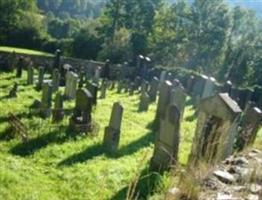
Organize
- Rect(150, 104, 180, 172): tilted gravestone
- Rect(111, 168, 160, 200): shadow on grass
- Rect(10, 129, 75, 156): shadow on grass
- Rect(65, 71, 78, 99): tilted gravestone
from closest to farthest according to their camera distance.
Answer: Rect(111, 168, 160, 200): shadow on grass
Rect(150, 104, 180, 172): tilted gravestone
Rect(10, 129, 75, 156): shadow on grass
Rect(65, 71, 78, 99): tilted gravestone

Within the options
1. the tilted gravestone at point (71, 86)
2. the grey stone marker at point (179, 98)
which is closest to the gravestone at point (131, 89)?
the tilted gravestone at point (71, 86)

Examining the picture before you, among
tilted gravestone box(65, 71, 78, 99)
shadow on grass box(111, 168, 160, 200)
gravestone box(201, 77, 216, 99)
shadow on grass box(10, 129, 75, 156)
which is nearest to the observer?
shadow on grass box(111, 168, 160, 200)

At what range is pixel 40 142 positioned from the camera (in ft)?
39.3

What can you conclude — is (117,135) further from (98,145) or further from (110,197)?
Result: (110,197)

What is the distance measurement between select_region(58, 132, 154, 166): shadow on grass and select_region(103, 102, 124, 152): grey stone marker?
198 mm

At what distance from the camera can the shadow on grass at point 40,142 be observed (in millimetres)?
11203

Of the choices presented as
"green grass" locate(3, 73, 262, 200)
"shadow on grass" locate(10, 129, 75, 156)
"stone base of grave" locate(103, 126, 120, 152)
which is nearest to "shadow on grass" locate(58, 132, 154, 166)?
"green grass" locate(3, 73, 262, 200)

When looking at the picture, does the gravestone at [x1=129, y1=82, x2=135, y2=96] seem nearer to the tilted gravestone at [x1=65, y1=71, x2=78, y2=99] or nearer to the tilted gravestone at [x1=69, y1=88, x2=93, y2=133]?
the tilted gravestone at [x1=65, y1=71, x2=78, y2=99]

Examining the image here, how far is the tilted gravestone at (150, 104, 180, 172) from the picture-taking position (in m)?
10.1

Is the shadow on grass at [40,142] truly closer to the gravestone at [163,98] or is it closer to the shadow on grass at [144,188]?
the shadow on grass at [144,188]

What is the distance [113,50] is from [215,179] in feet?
102

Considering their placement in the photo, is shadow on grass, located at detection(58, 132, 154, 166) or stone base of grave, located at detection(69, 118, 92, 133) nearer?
shadow on grass, located at detection(58, 132, 154, 166)

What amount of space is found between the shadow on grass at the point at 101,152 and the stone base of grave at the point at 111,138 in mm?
171

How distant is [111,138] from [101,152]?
0.69 meters
